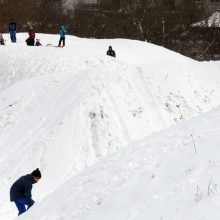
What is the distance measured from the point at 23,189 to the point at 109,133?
6477 millimetres

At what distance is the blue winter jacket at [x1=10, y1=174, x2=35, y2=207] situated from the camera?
11016 millimetres

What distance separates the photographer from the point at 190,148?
325 inches

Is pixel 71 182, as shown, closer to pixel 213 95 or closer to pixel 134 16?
pixel 213 95

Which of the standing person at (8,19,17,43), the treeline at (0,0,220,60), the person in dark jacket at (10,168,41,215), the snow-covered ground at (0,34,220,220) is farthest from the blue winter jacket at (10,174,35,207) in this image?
the treeline at (0,0,220,60)

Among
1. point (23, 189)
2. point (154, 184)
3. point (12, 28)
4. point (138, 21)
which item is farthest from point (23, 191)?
point (138, 21)

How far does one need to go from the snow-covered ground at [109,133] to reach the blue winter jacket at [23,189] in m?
1.11

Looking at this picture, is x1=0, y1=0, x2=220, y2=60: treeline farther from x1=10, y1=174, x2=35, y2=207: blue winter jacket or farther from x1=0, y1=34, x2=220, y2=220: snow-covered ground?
x1=10, y1=174, x2=35, y2=207: blue winter jacket

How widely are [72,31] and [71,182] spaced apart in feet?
180

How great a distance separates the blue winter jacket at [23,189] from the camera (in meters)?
11.0

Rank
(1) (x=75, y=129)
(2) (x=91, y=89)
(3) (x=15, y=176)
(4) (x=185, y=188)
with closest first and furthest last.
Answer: (4) (x=185, y=188) → (3) (x=15, y=176) → (1) (x=75, y=129) → (2) (x=91, y=89)

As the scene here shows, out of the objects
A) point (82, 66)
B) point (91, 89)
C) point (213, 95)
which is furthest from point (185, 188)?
point (82, 66)

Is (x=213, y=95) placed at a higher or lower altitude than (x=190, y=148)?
lower

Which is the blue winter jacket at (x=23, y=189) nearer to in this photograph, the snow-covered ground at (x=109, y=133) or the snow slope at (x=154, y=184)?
the snow-covered ground at (x=109, y=133)

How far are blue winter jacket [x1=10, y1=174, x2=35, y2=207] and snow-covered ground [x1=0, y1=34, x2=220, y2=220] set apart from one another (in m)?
1.11
